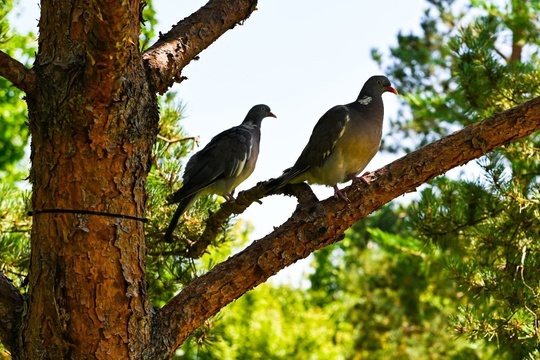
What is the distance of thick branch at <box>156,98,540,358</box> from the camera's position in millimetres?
2262

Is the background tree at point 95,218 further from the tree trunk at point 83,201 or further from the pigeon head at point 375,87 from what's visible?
the pigeon head at point 375,87

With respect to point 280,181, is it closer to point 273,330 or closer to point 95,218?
point 95,218

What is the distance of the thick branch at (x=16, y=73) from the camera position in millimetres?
2123

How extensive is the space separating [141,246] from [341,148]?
1.01 metres

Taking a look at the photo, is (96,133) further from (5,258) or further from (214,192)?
(214,192)

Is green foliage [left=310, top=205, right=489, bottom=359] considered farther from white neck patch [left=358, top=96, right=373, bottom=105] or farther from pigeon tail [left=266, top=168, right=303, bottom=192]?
pigeon tail [left=266, top=168, right=303, bottom=192]

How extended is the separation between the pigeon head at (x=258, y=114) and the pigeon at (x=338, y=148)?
1164mm

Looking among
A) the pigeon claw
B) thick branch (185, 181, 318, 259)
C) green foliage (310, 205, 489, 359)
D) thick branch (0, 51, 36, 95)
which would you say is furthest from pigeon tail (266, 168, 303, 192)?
green foliage (310, 205, 489, 359)

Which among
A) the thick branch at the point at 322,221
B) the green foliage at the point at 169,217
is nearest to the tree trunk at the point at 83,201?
the thick branch at the point at 322,221

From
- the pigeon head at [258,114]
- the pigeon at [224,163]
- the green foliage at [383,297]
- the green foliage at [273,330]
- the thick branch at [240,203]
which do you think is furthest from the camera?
the green foliage at [383,297]

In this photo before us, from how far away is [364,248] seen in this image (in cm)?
945

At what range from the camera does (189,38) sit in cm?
257

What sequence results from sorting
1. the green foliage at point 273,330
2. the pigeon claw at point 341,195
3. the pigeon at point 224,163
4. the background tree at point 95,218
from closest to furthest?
1. the background tree at point 95,218
2. the pigeon claw at point 341,195
3. the pigeon at point 224,163
4. the green foliage at point 273,330

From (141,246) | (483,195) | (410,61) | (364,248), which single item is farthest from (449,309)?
(141,246)
